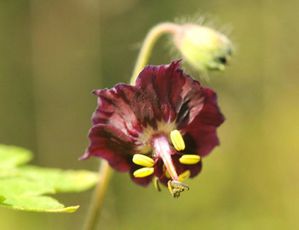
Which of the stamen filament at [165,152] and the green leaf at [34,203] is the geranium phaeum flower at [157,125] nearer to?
the stamen filament at [165,152]

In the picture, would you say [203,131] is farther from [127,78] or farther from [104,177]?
[127,78]

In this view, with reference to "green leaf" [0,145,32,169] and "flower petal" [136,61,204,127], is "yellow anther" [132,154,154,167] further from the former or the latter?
"green leaf" [0,145,32,169]

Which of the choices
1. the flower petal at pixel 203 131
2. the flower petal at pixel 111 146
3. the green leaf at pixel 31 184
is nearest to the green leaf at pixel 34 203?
the green leaf at pixel 31 184

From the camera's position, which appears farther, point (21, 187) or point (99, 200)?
point (99, 200)

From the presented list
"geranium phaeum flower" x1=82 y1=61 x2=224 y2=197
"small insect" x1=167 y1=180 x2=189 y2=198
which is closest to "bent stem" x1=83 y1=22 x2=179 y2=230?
"geranium phaeum flower" x1=82 y1=61 x2=224 y2=197

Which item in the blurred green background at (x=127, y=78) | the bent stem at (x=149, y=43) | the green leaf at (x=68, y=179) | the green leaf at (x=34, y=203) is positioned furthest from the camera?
the blurred green background at (x=127, y=78)

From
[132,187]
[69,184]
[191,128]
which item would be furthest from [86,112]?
[191,128]

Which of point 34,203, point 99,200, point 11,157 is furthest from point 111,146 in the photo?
point 11,157
